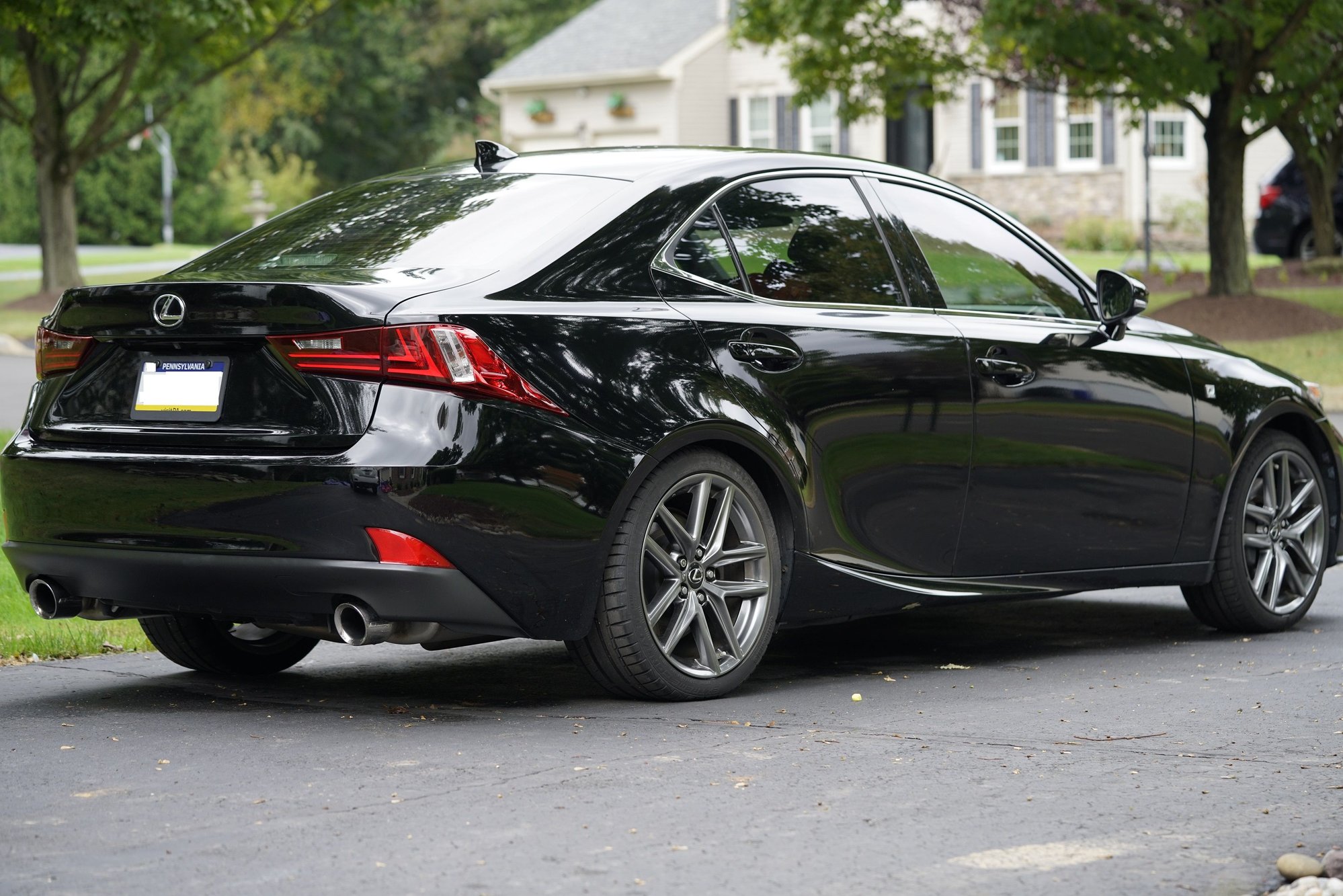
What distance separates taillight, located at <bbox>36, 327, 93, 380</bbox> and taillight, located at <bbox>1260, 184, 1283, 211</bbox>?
27620 mm

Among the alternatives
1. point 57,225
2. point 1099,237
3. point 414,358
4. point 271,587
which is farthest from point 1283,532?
point 1099,237

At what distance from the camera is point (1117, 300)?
6.80 meters

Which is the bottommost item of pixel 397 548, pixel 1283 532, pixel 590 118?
pixel 1283 532

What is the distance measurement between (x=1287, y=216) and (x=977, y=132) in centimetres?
1383

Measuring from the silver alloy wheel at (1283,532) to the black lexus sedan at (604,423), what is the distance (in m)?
0.50

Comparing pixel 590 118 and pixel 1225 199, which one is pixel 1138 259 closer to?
pixel 1225 199

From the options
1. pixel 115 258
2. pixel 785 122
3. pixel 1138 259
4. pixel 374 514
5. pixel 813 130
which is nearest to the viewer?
pixel 374 514

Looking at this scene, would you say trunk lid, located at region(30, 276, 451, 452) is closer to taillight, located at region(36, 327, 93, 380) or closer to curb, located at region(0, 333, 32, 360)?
taillight, located at region(36, 327, 93, 380)

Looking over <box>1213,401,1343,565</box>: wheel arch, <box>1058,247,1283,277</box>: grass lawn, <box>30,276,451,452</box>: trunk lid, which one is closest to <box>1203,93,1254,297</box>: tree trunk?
<box>1058,247,1283,277</box>: grass lawn

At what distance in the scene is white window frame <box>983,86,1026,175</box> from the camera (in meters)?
43.2

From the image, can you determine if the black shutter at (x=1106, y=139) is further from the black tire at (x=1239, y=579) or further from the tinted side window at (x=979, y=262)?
the tinted side window at (x=979, y=262)

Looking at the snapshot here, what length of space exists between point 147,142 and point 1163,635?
52700 mm

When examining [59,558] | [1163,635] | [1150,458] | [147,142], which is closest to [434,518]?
[59,558]

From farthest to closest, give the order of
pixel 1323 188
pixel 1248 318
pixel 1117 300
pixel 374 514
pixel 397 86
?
1. pixel 397 86
2. pixel 1323 188
3. pixel 1248 318
4. pixel 1117 300
5. pixel 374 514
